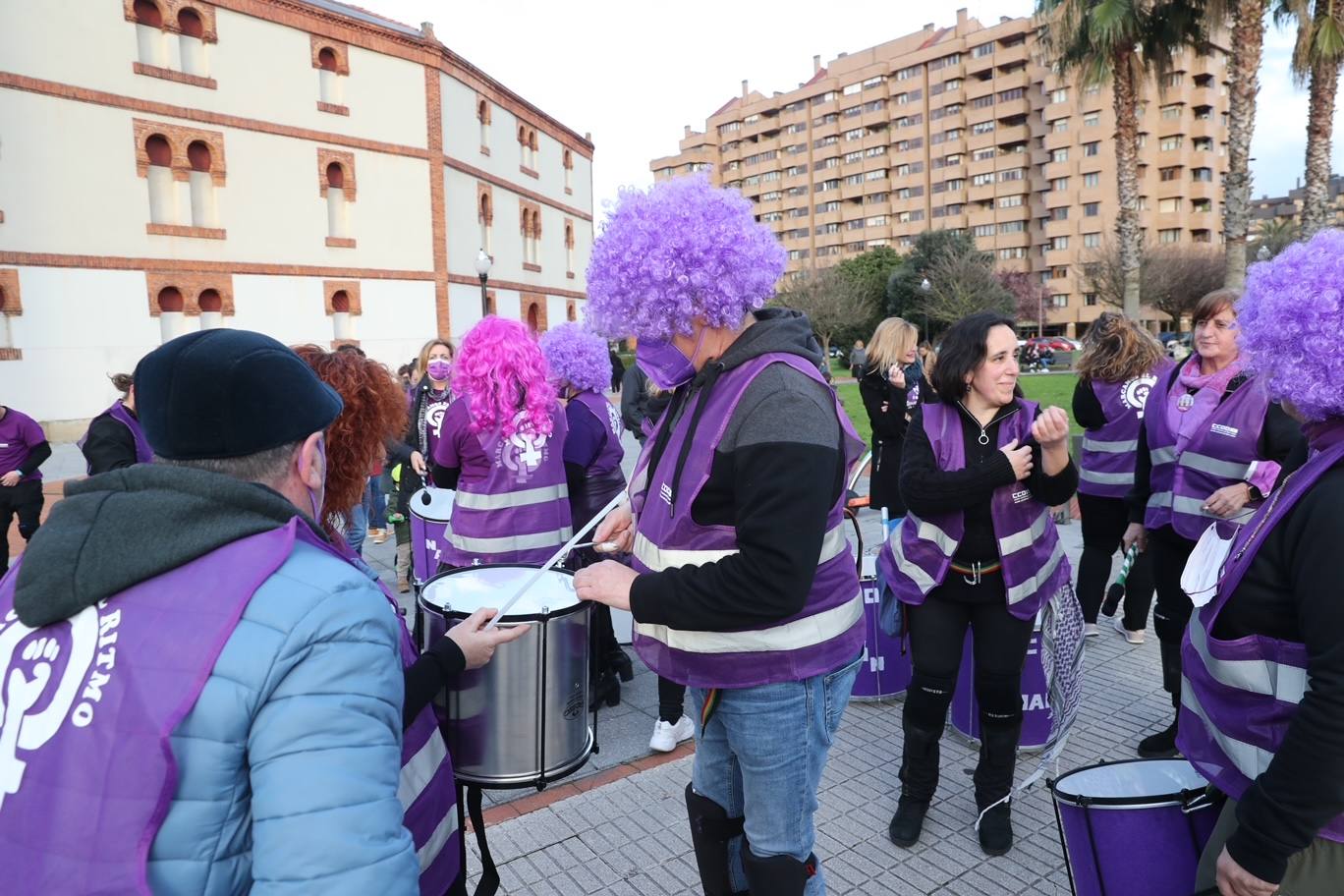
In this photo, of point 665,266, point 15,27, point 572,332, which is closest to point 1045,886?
point 665,266

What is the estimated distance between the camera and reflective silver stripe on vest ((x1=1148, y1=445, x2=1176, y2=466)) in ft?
13.2

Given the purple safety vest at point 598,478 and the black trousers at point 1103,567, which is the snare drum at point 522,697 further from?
the black trousers at point 1103,567

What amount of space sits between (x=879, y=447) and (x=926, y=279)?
4314 centimetres

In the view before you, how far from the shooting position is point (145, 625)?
3.73 ft

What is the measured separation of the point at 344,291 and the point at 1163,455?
28.8 metres

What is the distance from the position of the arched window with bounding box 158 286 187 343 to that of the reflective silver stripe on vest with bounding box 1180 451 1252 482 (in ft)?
88.4

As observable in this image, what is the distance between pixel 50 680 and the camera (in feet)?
3.79

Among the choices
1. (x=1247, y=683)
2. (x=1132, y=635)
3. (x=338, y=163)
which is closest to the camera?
(x=1247, y=683)

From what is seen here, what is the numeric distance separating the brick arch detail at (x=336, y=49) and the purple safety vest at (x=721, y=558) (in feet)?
102

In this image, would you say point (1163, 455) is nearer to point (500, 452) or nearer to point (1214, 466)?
point (1214, 466)

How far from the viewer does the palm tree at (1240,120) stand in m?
14.2

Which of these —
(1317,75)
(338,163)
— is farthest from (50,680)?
(338,163)

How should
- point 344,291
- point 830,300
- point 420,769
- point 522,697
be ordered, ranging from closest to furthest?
point 420,769 → point 522,697 → point 344,291 → point 830,300

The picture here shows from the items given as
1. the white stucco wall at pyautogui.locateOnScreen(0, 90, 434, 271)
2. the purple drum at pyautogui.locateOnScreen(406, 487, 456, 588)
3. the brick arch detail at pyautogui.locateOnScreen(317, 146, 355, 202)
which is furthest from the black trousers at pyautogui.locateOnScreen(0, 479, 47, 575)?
the brick arch detail at pyautogui.locateOnScreen(317, 146, 355, 202)
